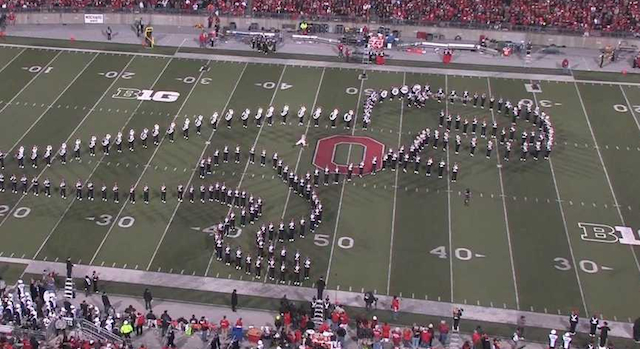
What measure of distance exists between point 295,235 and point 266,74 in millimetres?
13463

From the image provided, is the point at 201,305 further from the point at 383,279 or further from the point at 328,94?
the point at 328,94

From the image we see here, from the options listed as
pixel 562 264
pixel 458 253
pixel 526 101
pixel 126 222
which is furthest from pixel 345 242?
pixel 526 101

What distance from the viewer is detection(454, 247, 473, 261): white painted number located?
1156 inches

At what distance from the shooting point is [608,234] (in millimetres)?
30859

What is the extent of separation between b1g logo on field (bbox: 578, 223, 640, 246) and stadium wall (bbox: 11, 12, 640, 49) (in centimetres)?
1740

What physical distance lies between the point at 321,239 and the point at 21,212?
9634 millimetres

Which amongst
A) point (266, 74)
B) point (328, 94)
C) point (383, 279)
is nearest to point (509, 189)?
point (383, 279)

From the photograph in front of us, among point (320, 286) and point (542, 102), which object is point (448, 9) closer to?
point (542, 102)

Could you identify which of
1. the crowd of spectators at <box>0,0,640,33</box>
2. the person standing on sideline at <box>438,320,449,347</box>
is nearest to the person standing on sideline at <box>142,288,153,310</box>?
the person standing on sideline at <box>438,320,449,347</box>

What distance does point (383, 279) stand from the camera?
28.3 metres

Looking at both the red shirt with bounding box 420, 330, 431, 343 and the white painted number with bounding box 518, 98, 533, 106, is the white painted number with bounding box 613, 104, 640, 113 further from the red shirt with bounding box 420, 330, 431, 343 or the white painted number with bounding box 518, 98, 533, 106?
the red shirt with bounding box 420, 330, 431, 343

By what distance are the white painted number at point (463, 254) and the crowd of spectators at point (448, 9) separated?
20202 millimetres

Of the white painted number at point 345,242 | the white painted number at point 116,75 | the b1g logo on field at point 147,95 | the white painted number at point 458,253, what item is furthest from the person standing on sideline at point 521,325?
the white painted number at point 116,75

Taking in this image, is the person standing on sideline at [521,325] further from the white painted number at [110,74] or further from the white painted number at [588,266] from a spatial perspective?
the white painted number at [110,74]
